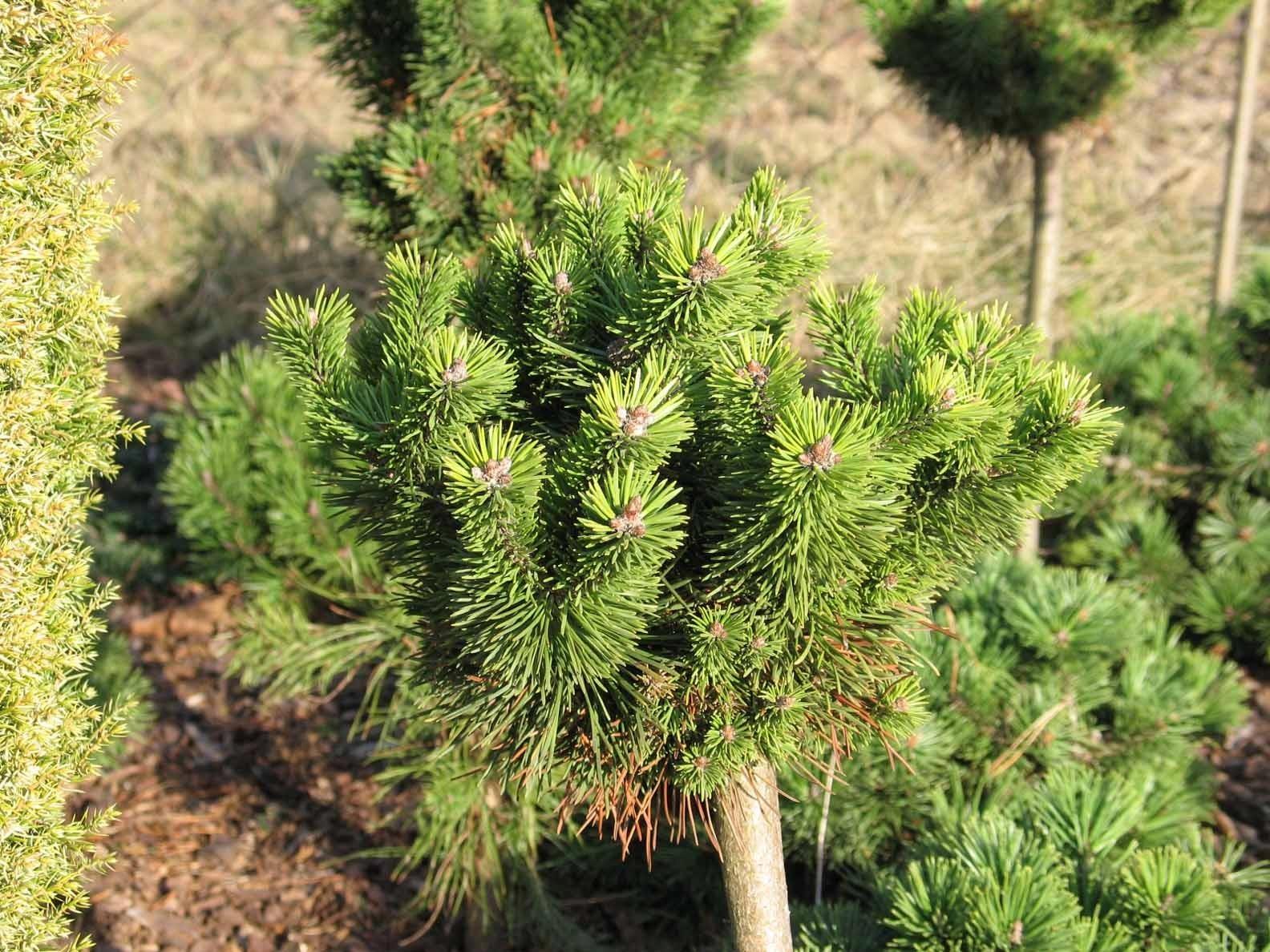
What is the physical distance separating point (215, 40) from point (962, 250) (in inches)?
219

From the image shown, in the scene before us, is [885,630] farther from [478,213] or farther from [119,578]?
[119,578]

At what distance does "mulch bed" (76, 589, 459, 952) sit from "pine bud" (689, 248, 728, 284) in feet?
6.71

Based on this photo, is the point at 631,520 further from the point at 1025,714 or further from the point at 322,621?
the point at 322,621

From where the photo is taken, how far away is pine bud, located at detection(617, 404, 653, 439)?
49.6 inches

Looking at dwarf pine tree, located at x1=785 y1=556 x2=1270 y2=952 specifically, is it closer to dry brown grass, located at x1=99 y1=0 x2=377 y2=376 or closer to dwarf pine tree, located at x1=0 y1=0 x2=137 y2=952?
dwarf pine tree, located at x1=0 y1=0 x2=137 y2=952

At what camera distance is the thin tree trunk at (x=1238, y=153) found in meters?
3.94

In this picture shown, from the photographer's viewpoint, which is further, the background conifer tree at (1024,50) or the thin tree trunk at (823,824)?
the background conifer tree at (1024,50)

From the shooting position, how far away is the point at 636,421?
126 cm

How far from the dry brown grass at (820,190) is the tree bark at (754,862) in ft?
11.9

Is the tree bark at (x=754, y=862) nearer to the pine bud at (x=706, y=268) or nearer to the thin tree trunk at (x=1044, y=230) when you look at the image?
the pine bud at (x=706, y=268)

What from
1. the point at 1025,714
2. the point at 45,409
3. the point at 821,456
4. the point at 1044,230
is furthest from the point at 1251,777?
the point at 45,409

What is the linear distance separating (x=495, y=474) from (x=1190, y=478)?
3104mm

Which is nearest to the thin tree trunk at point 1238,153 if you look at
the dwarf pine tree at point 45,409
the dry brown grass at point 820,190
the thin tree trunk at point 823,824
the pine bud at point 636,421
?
the dry brown grass at point 820,190

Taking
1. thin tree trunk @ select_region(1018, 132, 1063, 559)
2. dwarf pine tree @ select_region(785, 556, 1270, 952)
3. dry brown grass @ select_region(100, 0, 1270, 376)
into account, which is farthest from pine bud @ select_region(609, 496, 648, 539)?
dry brown grass @ select_region(100, 0, 1270, 376)
